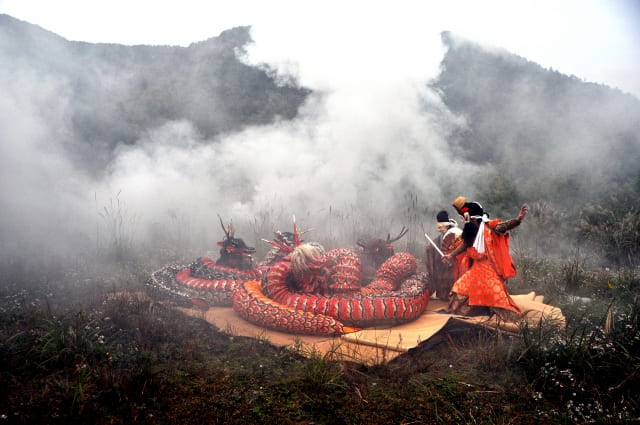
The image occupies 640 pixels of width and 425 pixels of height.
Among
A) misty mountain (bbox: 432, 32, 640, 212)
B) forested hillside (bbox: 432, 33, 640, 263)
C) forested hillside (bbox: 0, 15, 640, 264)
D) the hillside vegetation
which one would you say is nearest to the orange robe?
the hillside vegetation

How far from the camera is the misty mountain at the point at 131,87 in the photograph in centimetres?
803

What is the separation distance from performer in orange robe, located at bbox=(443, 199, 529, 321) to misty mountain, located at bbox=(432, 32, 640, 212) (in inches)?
267

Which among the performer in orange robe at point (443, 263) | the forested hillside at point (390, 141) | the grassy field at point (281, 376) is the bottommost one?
the grassy field at point (281, 376)

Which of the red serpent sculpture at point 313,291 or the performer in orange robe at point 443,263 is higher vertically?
the performer in orange robe at point 443,263

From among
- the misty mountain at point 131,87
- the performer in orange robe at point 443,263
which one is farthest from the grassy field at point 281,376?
the misty mountain at point 131,87

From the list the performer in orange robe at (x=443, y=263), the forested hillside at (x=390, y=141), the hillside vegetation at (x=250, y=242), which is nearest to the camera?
the hillside vegetation at (x=250, y=242)

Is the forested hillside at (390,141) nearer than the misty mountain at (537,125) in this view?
Yes

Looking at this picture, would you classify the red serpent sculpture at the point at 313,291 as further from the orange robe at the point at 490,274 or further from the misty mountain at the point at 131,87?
the misty mountain at the point at 131,87

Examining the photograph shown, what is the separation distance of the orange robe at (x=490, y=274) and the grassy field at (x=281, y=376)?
0.43 meters

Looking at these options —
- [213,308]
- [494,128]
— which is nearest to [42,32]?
[213,308]

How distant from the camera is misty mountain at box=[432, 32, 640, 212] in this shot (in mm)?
10547

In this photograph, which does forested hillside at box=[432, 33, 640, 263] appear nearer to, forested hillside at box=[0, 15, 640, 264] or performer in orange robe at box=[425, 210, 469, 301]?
forested hillside at box=[0, 15, 640, 264]

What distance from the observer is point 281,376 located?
297 centimetres

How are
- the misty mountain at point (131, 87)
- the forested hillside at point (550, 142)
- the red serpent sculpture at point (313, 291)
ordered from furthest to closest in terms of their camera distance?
the forested hillside at point (550, 142)
the misty mountain at point (131, 87)
the red serpent sculpture at point (313, 291)
